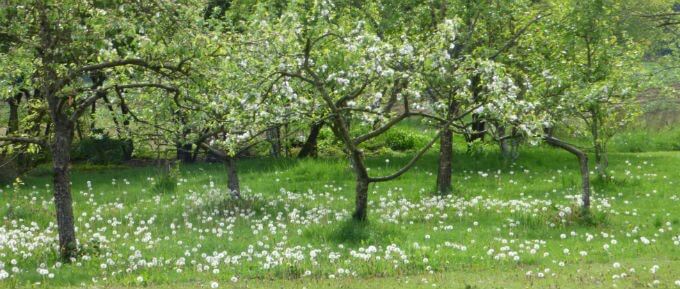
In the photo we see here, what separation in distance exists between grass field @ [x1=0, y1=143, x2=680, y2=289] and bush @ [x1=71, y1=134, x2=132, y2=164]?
4008 mm

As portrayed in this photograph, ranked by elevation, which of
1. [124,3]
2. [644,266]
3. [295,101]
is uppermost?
[124,3]

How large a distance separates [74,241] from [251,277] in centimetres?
424

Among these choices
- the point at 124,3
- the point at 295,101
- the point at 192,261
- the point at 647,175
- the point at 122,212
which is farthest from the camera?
the point at 647,175

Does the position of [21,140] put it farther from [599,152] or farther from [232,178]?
[599,152]

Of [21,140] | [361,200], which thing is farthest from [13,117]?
[361,200]

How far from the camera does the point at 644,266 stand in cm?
1463

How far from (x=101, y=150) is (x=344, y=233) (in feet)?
59.1

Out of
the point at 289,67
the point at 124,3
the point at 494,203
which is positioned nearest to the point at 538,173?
the point at 494,203

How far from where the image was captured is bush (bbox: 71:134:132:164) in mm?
32188

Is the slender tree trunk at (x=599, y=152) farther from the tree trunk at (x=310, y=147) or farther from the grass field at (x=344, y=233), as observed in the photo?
the tree trunk at (x=310, y=147)

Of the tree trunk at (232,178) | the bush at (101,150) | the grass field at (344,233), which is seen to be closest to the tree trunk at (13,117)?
the grass field at (344,233)

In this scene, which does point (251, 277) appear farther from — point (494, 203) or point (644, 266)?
point (494, 203)

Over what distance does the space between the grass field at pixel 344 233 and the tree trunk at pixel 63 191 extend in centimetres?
37

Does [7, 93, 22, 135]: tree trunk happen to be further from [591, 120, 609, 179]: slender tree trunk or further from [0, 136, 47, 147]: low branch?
[591, 120, 609, 179]: slender tree trunk
